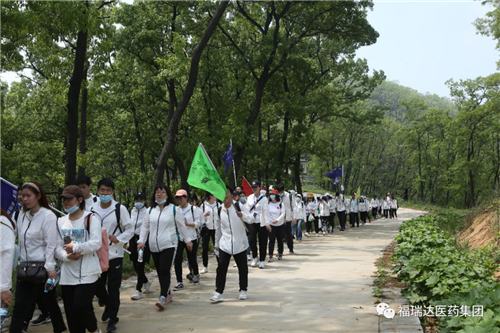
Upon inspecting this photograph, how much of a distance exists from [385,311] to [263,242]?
240 inches

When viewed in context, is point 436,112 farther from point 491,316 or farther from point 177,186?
point 491,316

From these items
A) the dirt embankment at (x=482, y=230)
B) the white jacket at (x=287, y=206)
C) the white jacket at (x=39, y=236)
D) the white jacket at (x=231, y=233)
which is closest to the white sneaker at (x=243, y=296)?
the white jacket at (x=231, y=233)

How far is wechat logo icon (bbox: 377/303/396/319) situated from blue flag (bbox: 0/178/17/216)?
15.9 feet

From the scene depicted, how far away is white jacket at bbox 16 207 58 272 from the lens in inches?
220

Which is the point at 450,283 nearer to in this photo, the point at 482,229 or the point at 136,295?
the point at 136,295

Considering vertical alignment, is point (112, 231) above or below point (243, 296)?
above

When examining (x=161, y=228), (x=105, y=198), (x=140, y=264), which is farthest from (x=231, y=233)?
(x=105, y=198)

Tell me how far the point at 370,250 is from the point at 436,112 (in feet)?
157

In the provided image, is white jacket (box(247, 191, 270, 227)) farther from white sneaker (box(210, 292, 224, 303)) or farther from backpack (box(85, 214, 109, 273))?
backpack (box(85, 214, 109, 273))

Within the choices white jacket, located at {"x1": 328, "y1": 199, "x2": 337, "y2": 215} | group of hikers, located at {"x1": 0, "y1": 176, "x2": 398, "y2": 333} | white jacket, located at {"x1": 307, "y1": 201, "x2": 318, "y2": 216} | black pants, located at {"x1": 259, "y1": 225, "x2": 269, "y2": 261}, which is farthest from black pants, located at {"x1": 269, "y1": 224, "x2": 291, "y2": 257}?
white jacket, located at {"x1": 328, "y1": 199, "x2": 337, "y2": 215}

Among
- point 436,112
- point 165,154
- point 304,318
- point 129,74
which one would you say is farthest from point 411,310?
point 436,112

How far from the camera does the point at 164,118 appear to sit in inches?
1133

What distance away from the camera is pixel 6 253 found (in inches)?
196

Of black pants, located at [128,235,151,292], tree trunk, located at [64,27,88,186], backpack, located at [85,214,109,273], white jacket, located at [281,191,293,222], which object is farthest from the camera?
white jacket, located at [281,191,293,222]
